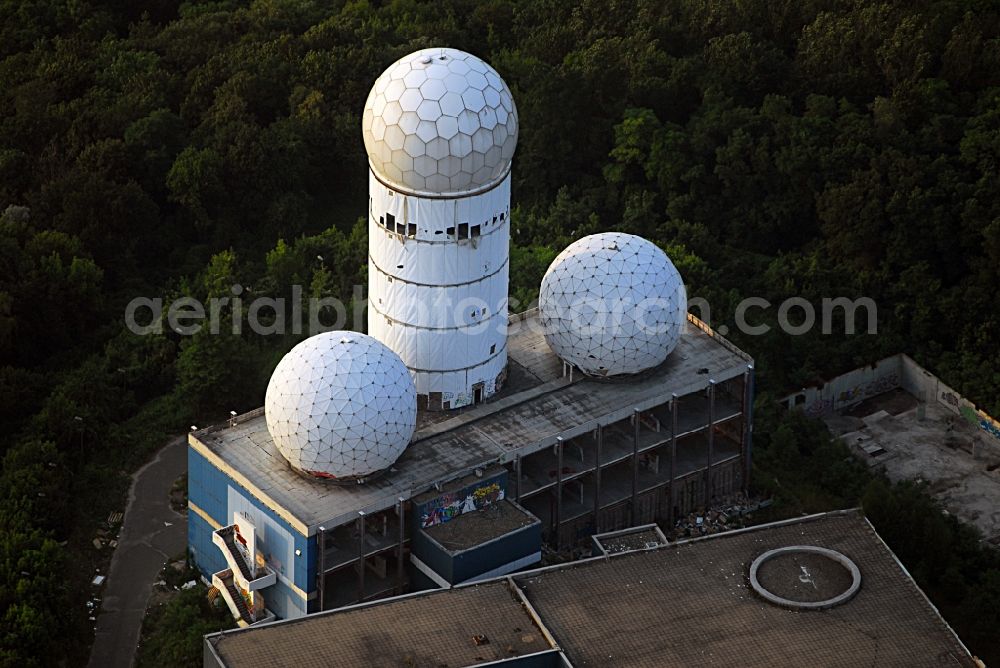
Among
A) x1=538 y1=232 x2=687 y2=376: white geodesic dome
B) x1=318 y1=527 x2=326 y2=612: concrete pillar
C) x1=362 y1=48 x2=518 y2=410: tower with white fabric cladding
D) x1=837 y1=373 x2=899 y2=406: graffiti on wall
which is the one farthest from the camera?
x1=837 y1=373 x2=899 y2=406: graffiti on wall

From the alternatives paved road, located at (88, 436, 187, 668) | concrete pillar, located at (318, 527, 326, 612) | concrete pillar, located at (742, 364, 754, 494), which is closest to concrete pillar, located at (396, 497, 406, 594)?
concrete pillar, located at (318, 527, 326, 612)

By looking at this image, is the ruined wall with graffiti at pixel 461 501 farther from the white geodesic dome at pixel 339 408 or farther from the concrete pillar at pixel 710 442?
the concrete pillar at pixel 710 442

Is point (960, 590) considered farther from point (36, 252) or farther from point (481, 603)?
point (36, 252)

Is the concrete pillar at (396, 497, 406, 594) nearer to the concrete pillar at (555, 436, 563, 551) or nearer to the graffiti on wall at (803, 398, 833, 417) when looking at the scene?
the concrete pillar at (555, 436, 563, 551)

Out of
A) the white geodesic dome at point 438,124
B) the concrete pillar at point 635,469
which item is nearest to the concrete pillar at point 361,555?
the white geodesic dome at point 438,124

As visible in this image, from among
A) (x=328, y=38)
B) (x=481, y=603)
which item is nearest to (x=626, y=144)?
(x=328, y=38)
